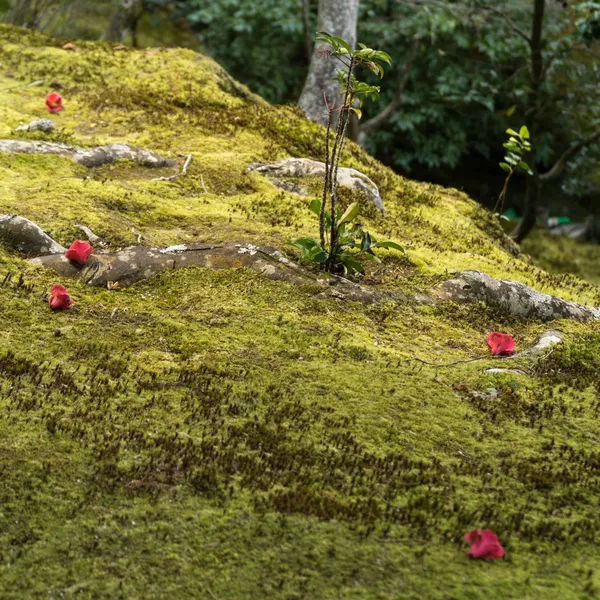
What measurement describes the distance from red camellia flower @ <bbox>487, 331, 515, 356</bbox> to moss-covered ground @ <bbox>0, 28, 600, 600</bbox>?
0.41 ft

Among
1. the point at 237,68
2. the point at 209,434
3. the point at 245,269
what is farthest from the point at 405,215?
the point at 237,68

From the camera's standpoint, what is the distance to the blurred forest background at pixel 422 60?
15852 mm

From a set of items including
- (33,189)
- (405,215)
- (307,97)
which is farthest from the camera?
(307,97)

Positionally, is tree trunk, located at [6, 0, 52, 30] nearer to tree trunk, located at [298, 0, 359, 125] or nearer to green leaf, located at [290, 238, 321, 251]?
tree trunk, located at [298, 0, 359, 125]

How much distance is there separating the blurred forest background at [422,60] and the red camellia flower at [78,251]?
10.9 metres

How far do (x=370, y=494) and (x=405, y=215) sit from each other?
4839mm

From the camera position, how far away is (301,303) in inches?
214

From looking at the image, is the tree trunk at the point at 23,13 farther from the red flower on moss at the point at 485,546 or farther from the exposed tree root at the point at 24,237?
the red flower on moss at the point at 485,546

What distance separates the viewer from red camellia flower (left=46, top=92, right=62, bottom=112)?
27.8ft

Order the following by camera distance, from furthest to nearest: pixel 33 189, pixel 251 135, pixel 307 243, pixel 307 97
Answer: pixel 307 97
pixel 251 135
pixel 33 189
pixel 307 243

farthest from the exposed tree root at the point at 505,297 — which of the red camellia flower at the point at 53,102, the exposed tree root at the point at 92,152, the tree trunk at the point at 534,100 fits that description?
the tree trunk at the point at 534,100

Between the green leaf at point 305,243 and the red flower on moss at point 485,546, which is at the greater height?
the green leaf at point 305,243

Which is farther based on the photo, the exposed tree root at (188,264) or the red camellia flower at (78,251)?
the exposed tree root at (188,264)

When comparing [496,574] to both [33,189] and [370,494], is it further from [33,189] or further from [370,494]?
[33,189]
